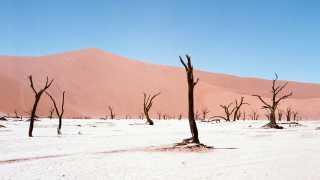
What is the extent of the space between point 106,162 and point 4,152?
5.52 meters

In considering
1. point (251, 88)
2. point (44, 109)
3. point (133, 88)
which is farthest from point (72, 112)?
point (251, 88)

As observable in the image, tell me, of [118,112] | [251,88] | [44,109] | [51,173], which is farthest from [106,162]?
[251,88]

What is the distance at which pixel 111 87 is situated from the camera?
117688 mm

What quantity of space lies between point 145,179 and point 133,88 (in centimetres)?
10967

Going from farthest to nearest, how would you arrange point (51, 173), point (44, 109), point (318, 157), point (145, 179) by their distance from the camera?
1. point (44, 109)
2. point (318, 157)
3. point (51, 173)
4. point (145, 179)

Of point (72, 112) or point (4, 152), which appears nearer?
point (4, 152)

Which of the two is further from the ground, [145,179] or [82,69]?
[82,69]

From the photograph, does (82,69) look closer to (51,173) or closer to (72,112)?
(72,112)

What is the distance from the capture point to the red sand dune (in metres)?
99.0

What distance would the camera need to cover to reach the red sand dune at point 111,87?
99.0 metres

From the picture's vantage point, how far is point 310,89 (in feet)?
497

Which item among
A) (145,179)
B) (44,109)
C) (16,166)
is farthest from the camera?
(44,109)

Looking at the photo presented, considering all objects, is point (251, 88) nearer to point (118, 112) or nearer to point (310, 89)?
point (310, 89)

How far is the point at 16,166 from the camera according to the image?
1412 centimetres
